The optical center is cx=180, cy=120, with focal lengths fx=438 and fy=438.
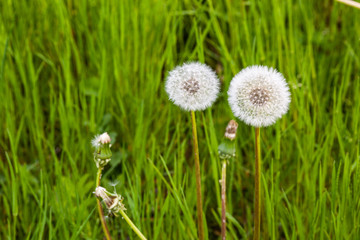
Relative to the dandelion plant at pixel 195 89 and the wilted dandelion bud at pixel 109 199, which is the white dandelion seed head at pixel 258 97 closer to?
the dandelion plant at pixel 195 89

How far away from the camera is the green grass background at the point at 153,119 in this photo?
1.46m

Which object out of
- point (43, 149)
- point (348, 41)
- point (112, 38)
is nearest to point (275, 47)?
point (348, 41)

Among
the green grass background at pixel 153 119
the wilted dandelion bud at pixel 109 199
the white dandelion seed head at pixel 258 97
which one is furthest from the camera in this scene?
the green grass background at pixel 153 119

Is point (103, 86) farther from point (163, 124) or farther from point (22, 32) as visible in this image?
point (22, 32)

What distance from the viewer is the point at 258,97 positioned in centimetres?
115

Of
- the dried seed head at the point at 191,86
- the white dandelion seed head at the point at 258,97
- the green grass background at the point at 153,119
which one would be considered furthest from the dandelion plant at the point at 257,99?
the green grass background at the point at 153,119

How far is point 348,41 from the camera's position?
2.08 metres

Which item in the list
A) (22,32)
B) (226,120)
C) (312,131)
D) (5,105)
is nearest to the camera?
(312,131)

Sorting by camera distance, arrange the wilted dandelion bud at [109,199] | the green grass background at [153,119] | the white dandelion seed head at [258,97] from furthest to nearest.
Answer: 1. the green grass background at [153,119]
2. the white dandelion seed head at [258,97]
3. the wilted dandelion bud at [109,199]

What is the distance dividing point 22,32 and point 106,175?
798 mm

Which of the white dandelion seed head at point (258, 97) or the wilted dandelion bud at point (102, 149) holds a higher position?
the white dandelion seed head at point (258, 97)

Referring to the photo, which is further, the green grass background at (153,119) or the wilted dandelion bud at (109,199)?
the green grass background at (153,119)

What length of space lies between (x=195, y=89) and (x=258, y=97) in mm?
175

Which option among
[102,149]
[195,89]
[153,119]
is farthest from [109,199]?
[153,119]
